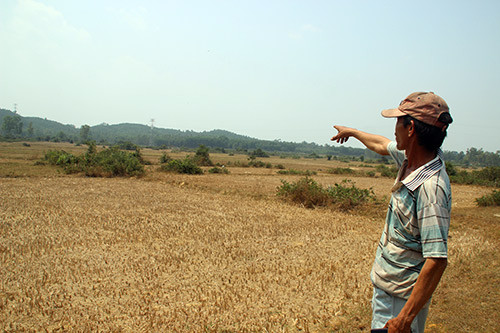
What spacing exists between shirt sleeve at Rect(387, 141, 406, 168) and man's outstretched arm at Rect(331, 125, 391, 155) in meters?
0.09

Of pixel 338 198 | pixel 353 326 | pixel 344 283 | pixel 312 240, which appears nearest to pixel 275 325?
pixel 353 326

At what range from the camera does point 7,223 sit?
24.5 feet

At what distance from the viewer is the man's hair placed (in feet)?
6.15

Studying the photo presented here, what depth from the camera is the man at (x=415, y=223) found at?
175cm

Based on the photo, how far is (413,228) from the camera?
1864 mm

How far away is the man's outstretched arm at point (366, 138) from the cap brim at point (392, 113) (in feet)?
1.27

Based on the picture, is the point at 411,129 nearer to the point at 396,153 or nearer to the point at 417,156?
the point at 417,156

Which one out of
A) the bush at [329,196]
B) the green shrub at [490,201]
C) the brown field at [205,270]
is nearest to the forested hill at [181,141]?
the green shrub at [490,201]


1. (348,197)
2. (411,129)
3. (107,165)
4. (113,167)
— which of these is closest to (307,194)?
(348,197)

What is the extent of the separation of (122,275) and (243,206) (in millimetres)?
5992

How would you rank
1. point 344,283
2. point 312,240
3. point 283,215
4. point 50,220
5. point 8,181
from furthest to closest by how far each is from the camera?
point 8,181 < point 283,215 < point 50,220 < point 312,240 < point 344,283

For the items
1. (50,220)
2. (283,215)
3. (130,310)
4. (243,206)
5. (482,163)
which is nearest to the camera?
(130,310)

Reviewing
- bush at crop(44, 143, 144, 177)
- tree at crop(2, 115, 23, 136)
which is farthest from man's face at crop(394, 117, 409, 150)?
tree at crop(2, 115, 23, 136)

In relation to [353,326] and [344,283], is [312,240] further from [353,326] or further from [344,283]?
[353,326]
